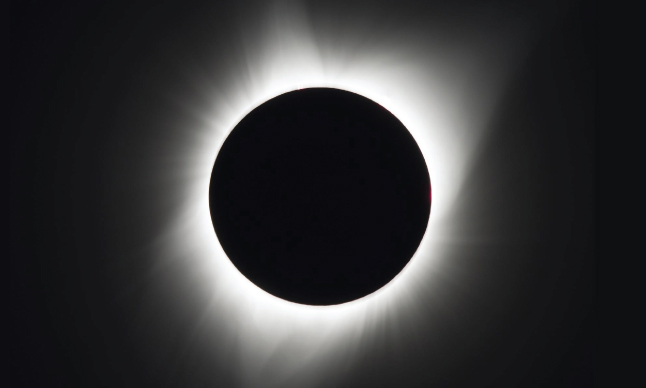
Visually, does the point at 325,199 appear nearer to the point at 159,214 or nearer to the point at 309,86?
the point at 309,86

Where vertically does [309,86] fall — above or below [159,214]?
above

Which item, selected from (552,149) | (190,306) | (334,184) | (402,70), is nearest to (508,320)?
(552,149)

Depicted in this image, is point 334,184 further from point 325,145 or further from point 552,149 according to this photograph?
point 552,149

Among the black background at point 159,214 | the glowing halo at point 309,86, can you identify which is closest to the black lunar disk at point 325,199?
the glowing halo at point 309,86

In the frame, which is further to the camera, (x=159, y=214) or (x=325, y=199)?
(x=159, y=214)

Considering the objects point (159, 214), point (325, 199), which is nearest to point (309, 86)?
point (325, 199)

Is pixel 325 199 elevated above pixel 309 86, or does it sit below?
below
